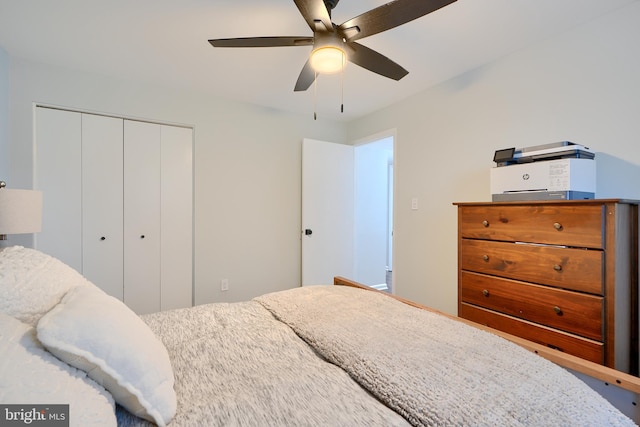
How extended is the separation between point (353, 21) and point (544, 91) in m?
1.51

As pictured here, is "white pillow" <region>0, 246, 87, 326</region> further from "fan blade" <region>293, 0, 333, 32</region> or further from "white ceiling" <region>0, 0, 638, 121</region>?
"white ceiling" <region>0, 0, 638, 121</region>

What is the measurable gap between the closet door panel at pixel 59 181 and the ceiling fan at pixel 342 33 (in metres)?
1.82

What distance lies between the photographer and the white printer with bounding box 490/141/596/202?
152 centimetres

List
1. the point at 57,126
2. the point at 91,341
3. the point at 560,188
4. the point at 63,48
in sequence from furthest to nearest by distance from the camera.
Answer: the point at 57,126 → the point at 63,48 → the point at 560,188 → the point at 91,341

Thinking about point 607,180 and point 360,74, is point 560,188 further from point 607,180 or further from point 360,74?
point 360,74

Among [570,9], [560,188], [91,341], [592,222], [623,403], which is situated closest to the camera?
[91,341]

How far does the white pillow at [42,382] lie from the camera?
1.55ft

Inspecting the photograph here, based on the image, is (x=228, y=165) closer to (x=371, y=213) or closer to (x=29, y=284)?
(x=371, y=213)

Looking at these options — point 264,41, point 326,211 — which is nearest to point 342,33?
point 264,41

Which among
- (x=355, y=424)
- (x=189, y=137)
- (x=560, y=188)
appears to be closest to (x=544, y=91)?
(x=560, y=188)

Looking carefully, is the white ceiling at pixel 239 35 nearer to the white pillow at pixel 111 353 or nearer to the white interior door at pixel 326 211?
the white interior door at pixel 326 211

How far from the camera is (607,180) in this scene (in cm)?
169

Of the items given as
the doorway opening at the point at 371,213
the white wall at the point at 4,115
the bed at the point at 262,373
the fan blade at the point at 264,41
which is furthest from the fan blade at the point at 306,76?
the white wall at the point at 4,115

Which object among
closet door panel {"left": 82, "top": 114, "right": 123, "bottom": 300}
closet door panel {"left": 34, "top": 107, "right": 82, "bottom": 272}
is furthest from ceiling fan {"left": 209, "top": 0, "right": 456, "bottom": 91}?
closet door panel {"left": 34, "top": 107, "right": 82, "bottom": 272}
